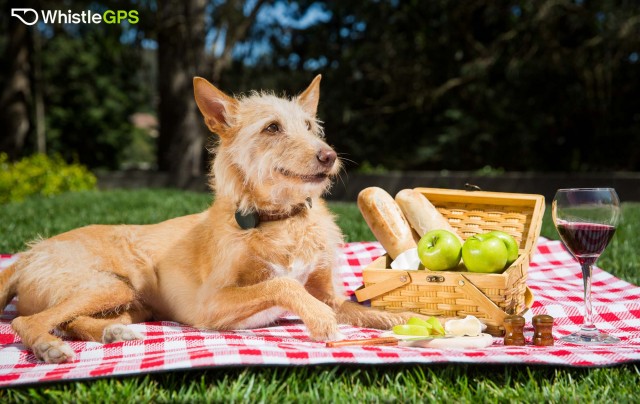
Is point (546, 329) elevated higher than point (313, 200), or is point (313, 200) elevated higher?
point (313, 200)

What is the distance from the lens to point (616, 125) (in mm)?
15586

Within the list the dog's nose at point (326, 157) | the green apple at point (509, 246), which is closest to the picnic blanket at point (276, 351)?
the green apple at point (509, 246)

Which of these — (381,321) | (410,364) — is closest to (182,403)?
(410,364)

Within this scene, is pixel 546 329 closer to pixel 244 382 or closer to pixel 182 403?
pixel 244 382

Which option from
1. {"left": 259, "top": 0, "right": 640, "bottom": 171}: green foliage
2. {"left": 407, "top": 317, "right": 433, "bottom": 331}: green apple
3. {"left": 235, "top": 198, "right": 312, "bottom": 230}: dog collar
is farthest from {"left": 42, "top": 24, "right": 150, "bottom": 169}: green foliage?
{"left": 407, "top": 317, "right": 433, "bottom": 331}: green apple

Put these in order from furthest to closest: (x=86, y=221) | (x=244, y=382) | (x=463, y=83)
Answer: (x=463, y=83) → (x=86, y=221) → (x=244, y=382)

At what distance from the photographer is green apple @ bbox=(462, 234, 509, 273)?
10.3ft

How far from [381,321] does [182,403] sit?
1.43 m

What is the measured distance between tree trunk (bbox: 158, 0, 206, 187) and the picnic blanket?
11.2m

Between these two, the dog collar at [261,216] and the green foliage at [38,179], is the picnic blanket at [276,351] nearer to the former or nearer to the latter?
the dog collar at [261,216]

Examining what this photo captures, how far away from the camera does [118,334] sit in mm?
2926

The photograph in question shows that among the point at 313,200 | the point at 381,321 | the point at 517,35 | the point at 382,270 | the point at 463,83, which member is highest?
the point at 517,35

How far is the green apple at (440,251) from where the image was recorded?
3270 millimetres

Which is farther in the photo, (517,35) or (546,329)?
(517,35)
